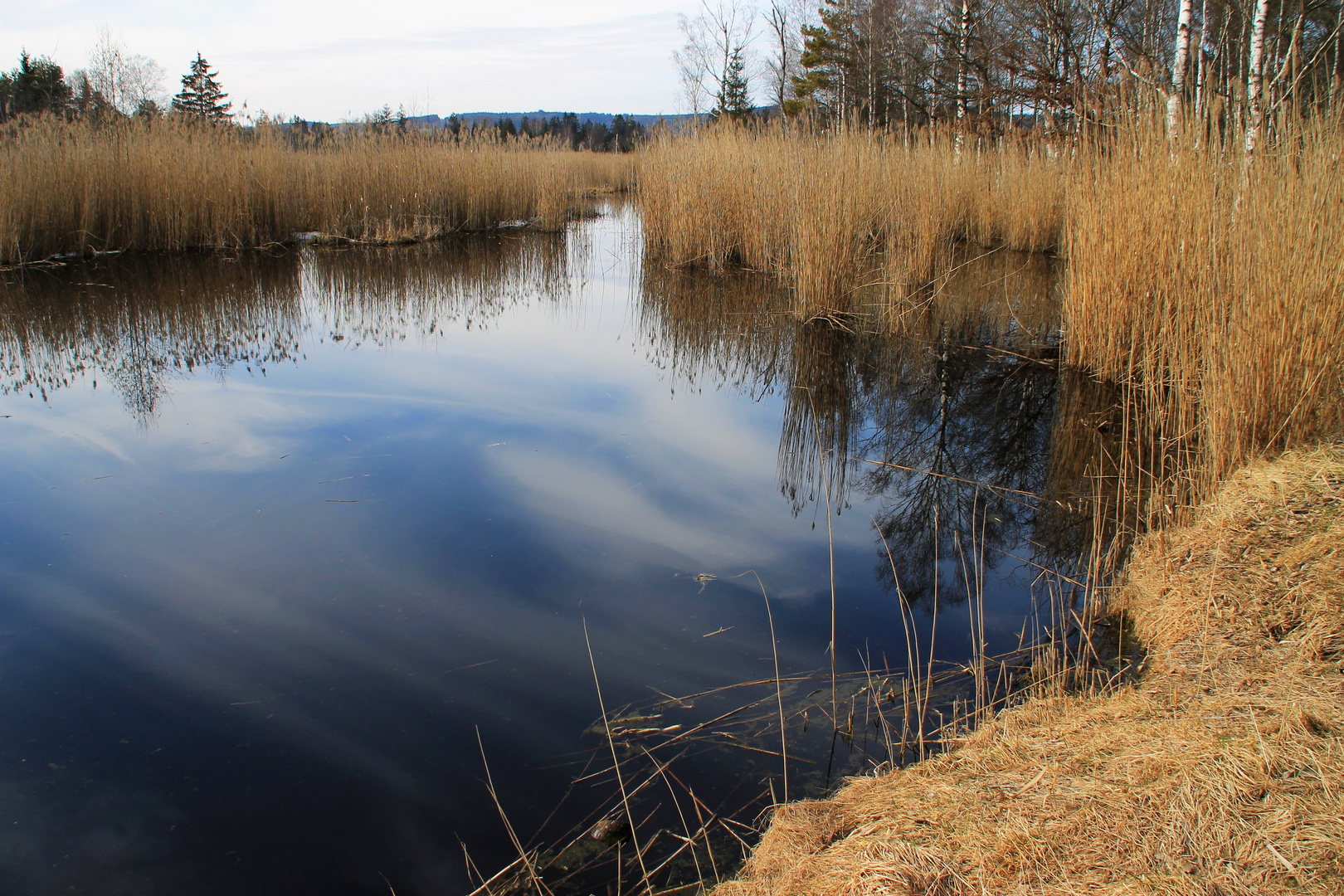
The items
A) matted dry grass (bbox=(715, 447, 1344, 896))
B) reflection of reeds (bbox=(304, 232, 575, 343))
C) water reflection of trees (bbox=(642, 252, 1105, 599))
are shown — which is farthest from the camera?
reflection of reeds (bbox=(304, 232, 575, 343))

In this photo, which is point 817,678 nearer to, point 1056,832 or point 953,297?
point 1056,832

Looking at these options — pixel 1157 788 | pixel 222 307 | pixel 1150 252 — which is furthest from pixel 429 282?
pixel 1157 788

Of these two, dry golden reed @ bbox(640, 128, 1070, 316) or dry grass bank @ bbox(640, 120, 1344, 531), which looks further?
dry golden reed @ bbox(640, 128, 1070, 316)

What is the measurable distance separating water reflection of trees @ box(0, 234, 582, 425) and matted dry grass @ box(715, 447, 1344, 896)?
4117 millimetres

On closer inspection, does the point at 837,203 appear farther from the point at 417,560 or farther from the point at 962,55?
the point at 962,55

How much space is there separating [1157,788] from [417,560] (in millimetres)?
2216

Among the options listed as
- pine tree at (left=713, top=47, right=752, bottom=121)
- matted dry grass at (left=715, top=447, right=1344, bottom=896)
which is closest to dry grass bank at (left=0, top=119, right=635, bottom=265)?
matted dry grass at (left=715, top=447, right=1344, bottom=896)

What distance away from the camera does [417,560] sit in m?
2.69

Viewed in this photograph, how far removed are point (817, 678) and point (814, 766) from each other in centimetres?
33

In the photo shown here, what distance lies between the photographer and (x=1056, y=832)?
129cm

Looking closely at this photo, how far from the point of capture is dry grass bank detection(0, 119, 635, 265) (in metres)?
7.61

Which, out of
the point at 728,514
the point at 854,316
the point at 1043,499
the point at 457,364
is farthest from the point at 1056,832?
the point at 854,316

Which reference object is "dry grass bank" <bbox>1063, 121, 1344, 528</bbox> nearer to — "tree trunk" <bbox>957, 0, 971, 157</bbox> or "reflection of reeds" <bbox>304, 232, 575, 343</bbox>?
"reflection of reeds" <bbox>304, 232, 575, 343</bbox>

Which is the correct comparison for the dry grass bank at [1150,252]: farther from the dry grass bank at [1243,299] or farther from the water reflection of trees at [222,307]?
the water reflection of trees at [222,307]
